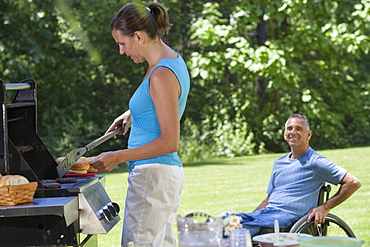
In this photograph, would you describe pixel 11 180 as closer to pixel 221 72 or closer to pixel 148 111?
pixel 148 111

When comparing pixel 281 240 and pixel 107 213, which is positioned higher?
pixel 281 240

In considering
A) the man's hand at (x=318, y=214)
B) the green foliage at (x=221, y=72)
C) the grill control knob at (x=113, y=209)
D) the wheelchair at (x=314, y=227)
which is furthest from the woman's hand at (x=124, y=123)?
the green foliage at (x=221, y=72)

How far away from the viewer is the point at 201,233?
1849 millimetres

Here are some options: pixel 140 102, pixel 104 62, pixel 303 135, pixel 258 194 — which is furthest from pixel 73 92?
pixel 140 102

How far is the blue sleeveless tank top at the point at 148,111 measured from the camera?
2.41 m

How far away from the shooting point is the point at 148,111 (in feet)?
7.98

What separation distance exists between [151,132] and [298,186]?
181cm

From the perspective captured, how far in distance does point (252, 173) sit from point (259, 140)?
14.6 ft

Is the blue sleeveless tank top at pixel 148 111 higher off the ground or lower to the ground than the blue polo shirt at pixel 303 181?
higher

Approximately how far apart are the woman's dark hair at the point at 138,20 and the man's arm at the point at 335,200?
175cm

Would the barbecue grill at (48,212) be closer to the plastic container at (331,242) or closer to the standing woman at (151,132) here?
the standing woman at (151,132)

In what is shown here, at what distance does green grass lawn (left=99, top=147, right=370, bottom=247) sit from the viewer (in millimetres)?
6449

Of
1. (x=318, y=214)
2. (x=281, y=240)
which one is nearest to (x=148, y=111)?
(x=281, y=240)

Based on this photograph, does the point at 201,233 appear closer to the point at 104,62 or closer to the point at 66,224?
the point at 66,224
